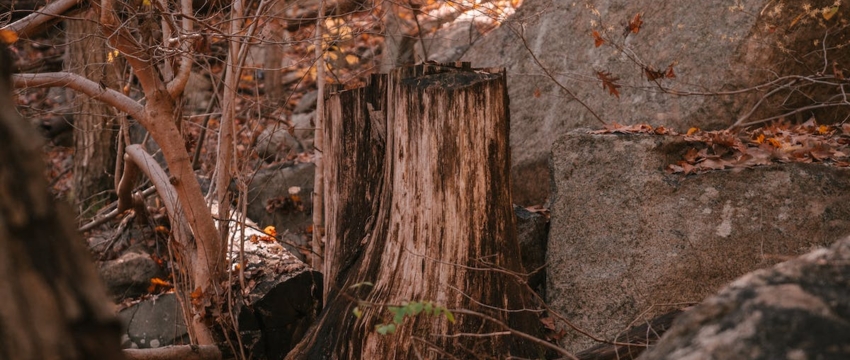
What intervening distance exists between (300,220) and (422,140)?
4.20 meters

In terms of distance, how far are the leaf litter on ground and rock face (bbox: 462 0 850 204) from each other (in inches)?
25.8

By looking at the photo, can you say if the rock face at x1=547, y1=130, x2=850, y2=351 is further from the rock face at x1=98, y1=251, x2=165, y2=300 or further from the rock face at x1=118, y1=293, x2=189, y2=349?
the rock face at x1=98, y1=251, x2=165, y2=300

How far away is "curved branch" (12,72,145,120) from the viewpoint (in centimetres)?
486

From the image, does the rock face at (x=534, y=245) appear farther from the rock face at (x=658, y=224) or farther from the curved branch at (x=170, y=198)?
the curved branch at (x=170, y=198)

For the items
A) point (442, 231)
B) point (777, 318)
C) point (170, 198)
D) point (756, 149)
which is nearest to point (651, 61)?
point (756, 149)

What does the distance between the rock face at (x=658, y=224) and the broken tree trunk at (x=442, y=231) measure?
0.61 meters

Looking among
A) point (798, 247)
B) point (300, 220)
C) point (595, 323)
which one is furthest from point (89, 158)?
point (798, 247)

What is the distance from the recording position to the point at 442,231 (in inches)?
163

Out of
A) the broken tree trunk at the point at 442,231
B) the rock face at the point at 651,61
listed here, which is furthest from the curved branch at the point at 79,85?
the rock face at the point at 651,61

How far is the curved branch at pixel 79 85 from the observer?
15.9 ft

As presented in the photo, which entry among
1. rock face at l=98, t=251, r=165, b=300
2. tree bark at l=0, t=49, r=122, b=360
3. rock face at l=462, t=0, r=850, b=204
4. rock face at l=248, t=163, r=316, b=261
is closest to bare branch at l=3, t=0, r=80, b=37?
rock face at l=98, t=251, r=165, b=300

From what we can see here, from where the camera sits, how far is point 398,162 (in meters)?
4.31

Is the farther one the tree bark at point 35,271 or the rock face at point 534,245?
the rock face at point 534,245

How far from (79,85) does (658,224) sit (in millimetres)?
3974
